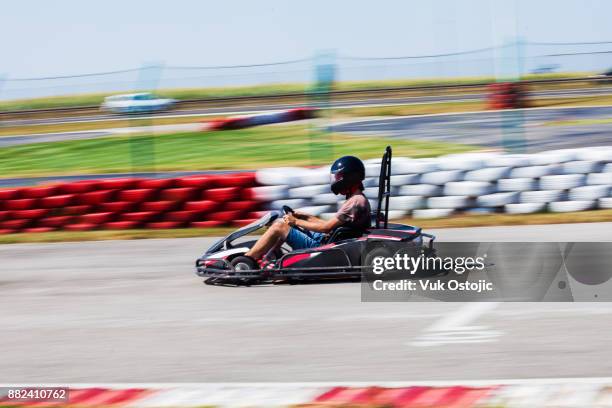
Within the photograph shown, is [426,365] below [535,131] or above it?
below

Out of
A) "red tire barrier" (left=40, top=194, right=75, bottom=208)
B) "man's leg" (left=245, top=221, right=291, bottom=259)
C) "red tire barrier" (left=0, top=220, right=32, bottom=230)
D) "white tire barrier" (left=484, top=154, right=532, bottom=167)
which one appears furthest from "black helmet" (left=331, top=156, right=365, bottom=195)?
"red tire barrier" (left=0, top=220, right=32, bottom=230)

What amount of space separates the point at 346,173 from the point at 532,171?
14.9 ft

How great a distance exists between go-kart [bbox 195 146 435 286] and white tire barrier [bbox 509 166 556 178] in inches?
155

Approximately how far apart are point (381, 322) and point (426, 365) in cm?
115

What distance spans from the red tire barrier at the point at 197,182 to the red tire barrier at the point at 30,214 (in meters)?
2.11

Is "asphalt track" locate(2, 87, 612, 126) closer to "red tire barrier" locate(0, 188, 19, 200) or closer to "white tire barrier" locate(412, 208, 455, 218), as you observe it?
"red tire barrier" locate(0, 188, 19, 200)

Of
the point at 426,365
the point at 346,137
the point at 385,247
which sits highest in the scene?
the point at 346,137

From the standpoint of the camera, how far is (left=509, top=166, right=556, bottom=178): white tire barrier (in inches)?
470

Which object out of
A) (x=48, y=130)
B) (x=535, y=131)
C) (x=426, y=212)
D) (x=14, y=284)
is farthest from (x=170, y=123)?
(x=14, y=284)

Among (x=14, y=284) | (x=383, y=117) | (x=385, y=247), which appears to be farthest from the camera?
(x=383, y=117)

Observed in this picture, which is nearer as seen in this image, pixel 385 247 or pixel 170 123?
pixel 385 247

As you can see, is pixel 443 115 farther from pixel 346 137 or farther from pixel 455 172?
pixel 455 172

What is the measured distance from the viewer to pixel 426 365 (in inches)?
223

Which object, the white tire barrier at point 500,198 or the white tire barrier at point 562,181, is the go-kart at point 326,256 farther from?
the white tire barrier at point 562,181
